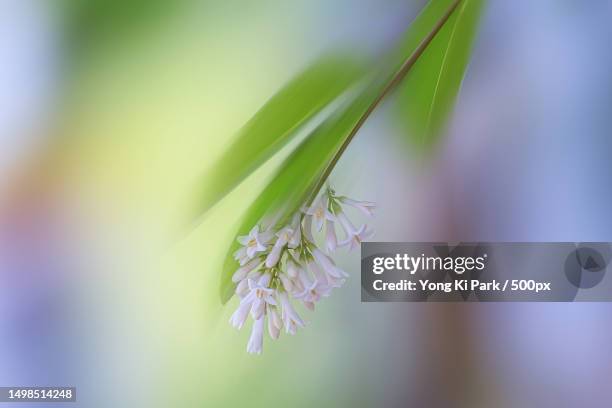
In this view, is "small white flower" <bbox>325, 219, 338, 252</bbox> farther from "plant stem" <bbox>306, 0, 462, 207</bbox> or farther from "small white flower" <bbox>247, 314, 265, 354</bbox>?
"small white flower" <bbox>247, 314, 265, 354</bbox>

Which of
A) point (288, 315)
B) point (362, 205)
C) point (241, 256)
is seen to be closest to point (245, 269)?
Answer: point (241, 256)

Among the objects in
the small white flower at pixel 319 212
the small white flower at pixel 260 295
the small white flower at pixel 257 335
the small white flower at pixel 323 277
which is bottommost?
the small white flower at pixel 257 335

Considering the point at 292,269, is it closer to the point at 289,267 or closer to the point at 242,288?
the point at 289,267

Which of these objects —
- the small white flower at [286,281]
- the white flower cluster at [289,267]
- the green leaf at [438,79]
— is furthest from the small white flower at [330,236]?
the green leaf at [438,79]

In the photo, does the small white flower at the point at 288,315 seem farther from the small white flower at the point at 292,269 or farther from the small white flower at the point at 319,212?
the small white flower at the point at 319,212

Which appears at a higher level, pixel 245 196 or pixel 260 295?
pixel 245 196
